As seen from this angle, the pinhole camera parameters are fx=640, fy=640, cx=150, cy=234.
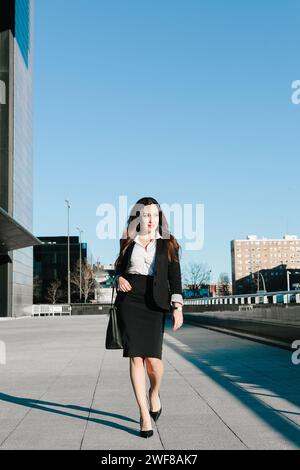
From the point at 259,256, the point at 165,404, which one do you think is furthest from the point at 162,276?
the point at 259,256

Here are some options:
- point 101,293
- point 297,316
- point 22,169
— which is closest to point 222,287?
point 101,293

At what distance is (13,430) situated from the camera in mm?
5457

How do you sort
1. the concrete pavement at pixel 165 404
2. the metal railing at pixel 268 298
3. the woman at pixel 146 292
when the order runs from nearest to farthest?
the concrete pavement at pixel 165 404 < the woman at pixel 146 292 < the metal railing at pixel 268 298

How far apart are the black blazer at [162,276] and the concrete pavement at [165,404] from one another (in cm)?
109

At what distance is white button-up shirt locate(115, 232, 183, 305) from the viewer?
525cm

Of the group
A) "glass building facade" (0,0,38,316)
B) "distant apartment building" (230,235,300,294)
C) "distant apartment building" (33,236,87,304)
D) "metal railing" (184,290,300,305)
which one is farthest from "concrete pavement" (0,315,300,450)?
"distant apartment building" (230,235,300,294)

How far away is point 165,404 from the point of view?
6.80m

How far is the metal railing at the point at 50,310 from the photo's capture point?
6931cm

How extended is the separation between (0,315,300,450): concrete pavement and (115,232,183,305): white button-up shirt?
1.17 m

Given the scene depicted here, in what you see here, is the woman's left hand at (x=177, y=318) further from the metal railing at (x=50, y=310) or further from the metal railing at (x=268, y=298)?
the metal railing at (x=50, y=310)

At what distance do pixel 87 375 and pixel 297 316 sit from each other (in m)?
5.25

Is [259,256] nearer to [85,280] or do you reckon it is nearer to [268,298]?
[85,280]

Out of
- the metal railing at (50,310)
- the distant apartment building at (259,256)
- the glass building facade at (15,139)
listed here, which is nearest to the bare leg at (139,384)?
the glass building facade at (15,139)

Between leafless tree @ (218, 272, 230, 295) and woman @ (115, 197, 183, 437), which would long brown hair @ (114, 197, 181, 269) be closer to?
Answer: woman @ (115, 197, 183, 437)
